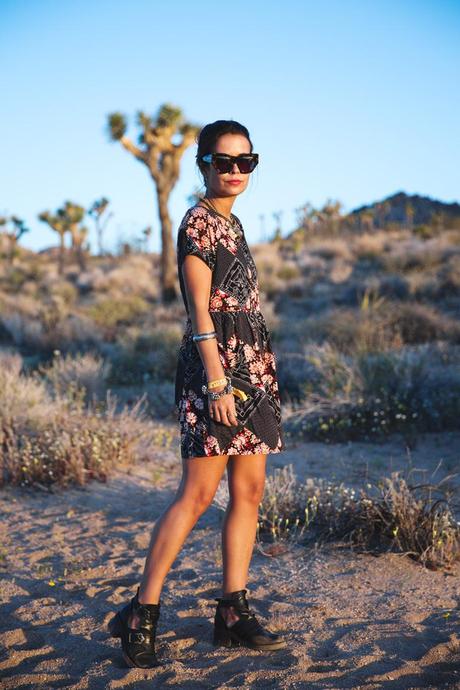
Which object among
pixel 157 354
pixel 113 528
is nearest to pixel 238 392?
pixel 113 528

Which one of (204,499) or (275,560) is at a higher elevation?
(204,499)

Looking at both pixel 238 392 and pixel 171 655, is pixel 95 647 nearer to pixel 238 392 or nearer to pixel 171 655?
pixel 171 655

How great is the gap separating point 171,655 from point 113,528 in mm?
1969

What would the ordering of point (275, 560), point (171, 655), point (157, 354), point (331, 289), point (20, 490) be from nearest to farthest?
point (171, 655) < point (275, 560) < point (20, 490) < point (157, 354) < point (331, 289)

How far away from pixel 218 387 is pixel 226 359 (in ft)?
0.50

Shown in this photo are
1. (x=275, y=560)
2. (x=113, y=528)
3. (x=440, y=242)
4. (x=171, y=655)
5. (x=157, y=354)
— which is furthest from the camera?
(x=440, y=242)

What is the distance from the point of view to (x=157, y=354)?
10.8 metres

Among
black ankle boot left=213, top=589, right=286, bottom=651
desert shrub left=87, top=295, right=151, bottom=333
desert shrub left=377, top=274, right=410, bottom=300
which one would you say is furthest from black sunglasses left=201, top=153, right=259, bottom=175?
desert shrub left=377, top=274, right=410, bottom=300

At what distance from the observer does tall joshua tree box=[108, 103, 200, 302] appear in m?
17.9

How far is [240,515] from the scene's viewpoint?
2996 mm

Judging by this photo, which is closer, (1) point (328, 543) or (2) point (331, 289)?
(1) point (328, 543)

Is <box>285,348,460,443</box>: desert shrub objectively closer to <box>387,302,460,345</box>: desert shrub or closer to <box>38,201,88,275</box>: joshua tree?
<box>387,302,460,345</box>: desert shrub

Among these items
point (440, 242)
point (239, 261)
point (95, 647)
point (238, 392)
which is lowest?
point (95, 647)

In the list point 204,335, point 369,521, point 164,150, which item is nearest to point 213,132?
point 204,335
